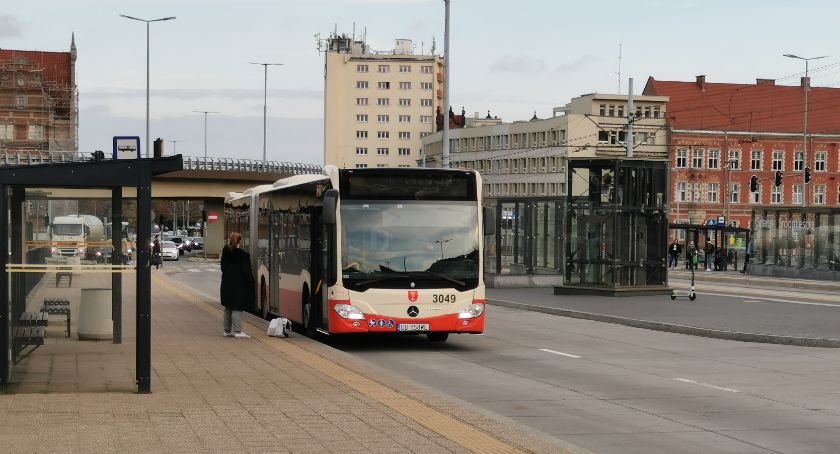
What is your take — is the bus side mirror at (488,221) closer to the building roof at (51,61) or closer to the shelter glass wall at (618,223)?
the shelter glass wall at (618,223)

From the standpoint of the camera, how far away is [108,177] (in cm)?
1230

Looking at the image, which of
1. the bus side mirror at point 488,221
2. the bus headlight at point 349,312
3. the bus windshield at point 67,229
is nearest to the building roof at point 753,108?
the bus side mirror at point 488,221

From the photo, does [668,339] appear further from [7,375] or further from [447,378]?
[7,375]

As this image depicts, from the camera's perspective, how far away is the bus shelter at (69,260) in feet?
40.2

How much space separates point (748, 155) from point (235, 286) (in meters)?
112

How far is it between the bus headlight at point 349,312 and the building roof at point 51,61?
427 ft

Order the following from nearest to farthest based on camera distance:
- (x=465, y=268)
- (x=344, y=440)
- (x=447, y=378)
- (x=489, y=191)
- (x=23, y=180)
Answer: (x=344, y=440)
(x=23, y=180)
(x=447, y=378)
(x=465, y=268)
(x=489, y=191)

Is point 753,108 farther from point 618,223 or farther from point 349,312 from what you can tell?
point 349,312

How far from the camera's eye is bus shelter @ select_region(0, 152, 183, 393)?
40.2ft

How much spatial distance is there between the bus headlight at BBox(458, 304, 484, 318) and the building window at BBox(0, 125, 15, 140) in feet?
383

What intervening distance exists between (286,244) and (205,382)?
10.3 m

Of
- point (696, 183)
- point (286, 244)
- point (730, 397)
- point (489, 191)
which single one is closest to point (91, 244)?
point (730, 397)

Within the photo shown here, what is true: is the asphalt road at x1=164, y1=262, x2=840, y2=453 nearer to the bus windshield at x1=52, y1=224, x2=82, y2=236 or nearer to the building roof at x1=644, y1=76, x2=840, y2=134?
the bus windshield at x1=52, y1=224, x2=82, y2=236

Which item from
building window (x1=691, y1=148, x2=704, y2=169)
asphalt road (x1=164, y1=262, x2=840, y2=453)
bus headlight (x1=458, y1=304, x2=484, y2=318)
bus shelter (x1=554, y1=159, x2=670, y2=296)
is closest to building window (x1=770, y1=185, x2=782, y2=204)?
building window (x1=691, y1=148, x2=704, y2=169)
